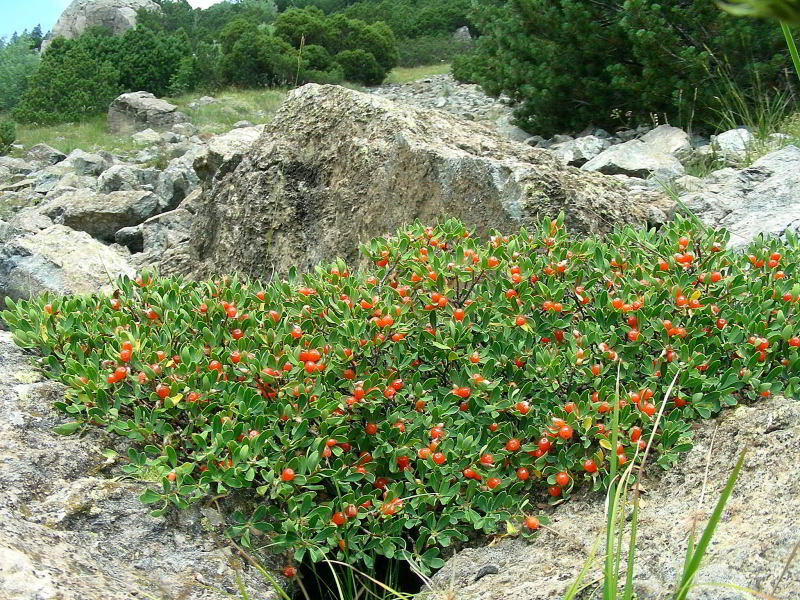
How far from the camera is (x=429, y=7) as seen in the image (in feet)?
152

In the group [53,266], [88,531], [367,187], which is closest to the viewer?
[88,531]

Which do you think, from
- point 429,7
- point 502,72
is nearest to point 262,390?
point 502,72

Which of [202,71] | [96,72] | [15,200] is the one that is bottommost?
[15,200]

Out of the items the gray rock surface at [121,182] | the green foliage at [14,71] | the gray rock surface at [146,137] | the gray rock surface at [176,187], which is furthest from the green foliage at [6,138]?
the gray rock surface at [176,187]

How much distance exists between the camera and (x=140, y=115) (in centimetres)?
2359

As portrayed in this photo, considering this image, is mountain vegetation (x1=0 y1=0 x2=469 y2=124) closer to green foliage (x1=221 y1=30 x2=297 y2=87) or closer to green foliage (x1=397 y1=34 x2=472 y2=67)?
green foliage (x1=221 y1=30 x2=297 y2=87)

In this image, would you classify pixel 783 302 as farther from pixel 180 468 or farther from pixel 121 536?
pixel 121 536

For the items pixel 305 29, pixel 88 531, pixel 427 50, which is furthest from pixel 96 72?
pixel 88 531

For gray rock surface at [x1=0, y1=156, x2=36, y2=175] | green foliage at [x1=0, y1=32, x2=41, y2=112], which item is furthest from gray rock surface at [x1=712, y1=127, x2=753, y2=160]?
green foliage at [x1=0, y1=32, x2=41, y2=112]

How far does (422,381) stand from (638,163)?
5130 millimetres

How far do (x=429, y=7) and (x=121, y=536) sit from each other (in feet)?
156

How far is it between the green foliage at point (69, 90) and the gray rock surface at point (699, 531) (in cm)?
2694

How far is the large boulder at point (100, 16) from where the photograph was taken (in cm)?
4606

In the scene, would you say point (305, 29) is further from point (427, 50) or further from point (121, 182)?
point (121, 182)
